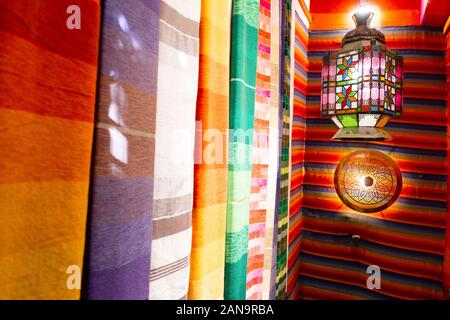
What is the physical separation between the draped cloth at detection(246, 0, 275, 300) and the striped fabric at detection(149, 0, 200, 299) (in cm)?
41

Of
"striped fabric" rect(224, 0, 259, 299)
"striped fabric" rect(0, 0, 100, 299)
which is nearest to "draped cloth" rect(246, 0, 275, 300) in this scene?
"striped fabric" rect(224, 0, 259, 299)

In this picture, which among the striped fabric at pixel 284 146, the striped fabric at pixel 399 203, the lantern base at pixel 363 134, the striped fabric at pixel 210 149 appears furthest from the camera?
the striped fabric at pixel 399 203

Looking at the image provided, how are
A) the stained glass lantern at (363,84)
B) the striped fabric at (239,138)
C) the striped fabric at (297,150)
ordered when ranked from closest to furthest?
1. the striped fabric at (239,138)
2. the stained glass lantern at (363,84)
3. the striped fabric at (297,150)

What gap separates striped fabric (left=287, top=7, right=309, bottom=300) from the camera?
208 cm

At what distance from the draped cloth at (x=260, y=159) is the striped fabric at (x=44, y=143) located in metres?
0.65

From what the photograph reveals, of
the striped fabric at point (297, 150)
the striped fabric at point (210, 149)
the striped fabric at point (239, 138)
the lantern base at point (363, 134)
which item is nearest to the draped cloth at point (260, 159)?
the striped fabric at point (239, 138)

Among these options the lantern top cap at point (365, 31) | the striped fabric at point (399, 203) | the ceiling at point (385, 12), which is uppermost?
the ceiling at point (385, 12)

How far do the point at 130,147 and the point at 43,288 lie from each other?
0.65 feet

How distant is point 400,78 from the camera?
155 centimetres

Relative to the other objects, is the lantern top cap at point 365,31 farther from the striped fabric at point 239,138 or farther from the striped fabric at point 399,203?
the striped fabric at point 239,138

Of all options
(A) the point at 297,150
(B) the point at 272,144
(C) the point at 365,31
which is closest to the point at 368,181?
(A) the point at 297,150

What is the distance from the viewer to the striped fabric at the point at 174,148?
1.73 ft

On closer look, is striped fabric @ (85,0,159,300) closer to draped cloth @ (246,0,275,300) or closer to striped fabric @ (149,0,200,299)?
striped fabric @ (149,0,200,299)

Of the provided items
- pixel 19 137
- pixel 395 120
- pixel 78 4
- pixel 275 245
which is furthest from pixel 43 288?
pixel 395 120
